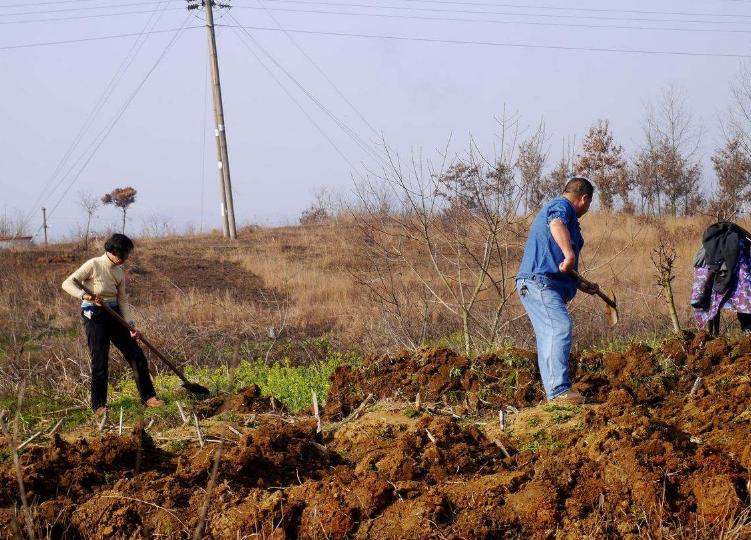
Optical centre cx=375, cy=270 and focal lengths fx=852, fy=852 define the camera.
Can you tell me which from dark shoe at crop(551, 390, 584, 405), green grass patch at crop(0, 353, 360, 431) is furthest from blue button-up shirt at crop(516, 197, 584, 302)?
green grass patch at crop(0, 353, 360, 431)

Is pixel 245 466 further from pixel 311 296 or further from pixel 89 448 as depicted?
pixel 311 296

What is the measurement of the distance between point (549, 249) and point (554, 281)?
0.24m

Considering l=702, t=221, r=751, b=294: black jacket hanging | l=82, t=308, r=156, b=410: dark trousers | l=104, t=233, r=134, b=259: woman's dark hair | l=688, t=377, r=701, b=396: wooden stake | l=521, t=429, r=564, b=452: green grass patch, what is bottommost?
l=521, t=429, r=564, b=452: green grass patch

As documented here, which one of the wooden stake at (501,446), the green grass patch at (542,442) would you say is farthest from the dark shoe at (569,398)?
the wooden stake at (501,446)

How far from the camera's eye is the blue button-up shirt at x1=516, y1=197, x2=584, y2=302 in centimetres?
607

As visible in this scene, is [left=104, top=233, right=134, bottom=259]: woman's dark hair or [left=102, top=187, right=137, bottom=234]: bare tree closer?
[left=104, top=233, right=134, bottom=259]: woman's dark hair

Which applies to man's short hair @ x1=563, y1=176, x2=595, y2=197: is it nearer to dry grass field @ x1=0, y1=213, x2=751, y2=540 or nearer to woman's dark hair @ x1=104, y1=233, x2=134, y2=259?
dry grass field @ x1=0, y1=213, x2=751, y2=540

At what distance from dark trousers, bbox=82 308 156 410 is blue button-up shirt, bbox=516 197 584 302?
4.04 metres

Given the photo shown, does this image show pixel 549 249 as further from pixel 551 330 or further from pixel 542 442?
pixel 542 442

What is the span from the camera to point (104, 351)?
8.02 m

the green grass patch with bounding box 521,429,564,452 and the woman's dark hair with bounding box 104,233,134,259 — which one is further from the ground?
the woman's dark hair with bounding box 104,233,134,259

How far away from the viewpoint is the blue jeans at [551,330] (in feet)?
19.8

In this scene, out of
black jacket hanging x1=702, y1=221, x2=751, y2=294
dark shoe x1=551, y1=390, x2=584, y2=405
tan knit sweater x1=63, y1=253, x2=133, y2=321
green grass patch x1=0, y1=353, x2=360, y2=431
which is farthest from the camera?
black jacket hanging x1=702, y1=221, x2=751, y2=294

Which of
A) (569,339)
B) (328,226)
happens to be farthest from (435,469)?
(328,226)
